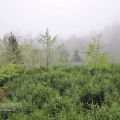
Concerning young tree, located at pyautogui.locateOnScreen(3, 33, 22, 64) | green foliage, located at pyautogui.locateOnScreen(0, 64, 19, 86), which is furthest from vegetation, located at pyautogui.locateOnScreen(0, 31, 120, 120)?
young tree, located at pyautogui.locateOnScreen(3, 33, 22, 64)

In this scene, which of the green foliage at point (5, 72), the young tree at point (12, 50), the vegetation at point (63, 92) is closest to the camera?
the vegetation at point (63, 92)

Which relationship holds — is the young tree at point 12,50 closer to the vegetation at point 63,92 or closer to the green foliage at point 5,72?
the vegetation at point 63,92

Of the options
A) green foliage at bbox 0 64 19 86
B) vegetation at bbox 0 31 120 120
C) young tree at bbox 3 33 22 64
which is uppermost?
young tree at bbox 3 33 22 64

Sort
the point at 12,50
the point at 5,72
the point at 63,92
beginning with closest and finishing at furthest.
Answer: the point at 63,92 → the point at 5,72 → the point at 12,50

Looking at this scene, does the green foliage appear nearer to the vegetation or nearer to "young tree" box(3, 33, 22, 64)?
the vegetation

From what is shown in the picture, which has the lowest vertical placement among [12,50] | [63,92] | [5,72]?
[63,92]

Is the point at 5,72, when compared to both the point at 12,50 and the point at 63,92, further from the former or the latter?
the point at 63,92

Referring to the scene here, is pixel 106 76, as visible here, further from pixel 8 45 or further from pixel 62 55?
pixel 62 55

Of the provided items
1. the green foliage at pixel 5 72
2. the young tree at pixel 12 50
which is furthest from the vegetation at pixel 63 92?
the young tree at pixel 12 50

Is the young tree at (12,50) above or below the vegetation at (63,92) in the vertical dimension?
above

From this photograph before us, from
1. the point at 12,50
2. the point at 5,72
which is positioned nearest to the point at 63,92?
the point at 5,72

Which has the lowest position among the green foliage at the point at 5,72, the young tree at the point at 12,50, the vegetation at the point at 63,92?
the vegetation at the point at 63,92

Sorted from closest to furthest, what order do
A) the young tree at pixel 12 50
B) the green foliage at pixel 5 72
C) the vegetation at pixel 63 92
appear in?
the vegetation at pixel 63 92
the green foliage at pixel 5 72
the young tree at pixel 12 50

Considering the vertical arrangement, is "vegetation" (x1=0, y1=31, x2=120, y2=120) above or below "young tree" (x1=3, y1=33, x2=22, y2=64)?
below
